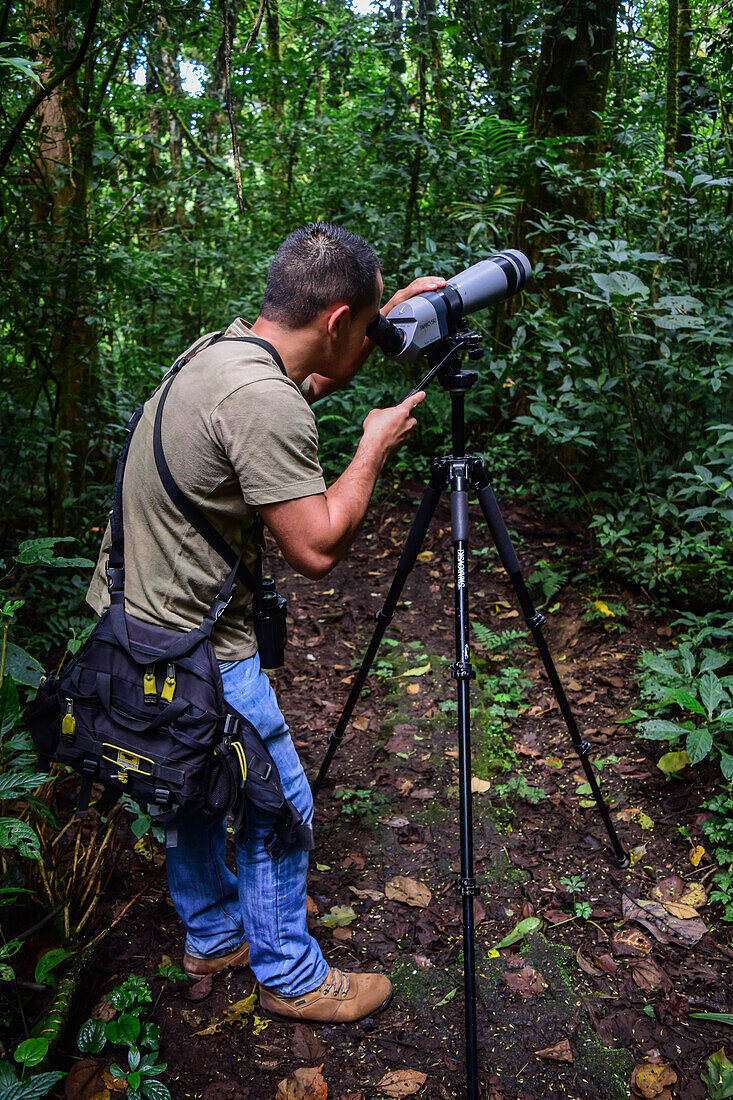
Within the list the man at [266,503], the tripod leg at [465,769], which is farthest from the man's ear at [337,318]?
the tripod leg at [465,769]

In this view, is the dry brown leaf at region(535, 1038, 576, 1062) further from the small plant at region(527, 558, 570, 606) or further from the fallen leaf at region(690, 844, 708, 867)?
the small plant at region(527, 558, 570, 606)

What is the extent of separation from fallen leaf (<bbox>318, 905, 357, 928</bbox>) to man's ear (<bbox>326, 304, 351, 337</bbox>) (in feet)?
5.87

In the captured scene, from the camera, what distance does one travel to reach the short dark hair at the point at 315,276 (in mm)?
1646

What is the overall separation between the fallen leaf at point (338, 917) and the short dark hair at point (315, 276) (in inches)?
71.3

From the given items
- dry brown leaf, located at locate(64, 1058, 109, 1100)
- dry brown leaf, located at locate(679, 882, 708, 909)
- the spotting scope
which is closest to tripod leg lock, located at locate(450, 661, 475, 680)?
the spotting scope

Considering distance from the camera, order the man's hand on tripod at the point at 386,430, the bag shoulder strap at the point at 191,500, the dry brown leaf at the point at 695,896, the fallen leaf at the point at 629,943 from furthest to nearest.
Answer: the dry brown leaf at the point at 695,896 → the fallen leaf at the point at 629,943 → the man's hand on tripod at the point at 386,430 → the bag shoulder strap at the point at 191,500

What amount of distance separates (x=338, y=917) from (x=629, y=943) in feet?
2.91

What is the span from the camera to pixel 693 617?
2.91 m

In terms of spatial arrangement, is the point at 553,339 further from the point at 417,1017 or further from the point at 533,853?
the point at 417,1017

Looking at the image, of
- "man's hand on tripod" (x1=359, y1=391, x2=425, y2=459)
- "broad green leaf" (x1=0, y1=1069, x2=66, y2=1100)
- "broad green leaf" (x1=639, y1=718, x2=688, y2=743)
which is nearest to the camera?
"broad green leaf" (x1=0, y1=1069, x2=66, y2=1100)

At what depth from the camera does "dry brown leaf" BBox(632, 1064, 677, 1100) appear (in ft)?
5.48

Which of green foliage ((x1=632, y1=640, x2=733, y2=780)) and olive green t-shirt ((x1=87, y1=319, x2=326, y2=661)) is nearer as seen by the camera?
olive green t-shirt ((x1=87, y1=319, x2=326, y2=661))

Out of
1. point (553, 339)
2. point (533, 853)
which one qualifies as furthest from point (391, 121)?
point (533, 853)

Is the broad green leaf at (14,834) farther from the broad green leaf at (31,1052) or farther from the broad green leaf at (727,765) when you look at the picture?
the broad green leaf at (727,765)
